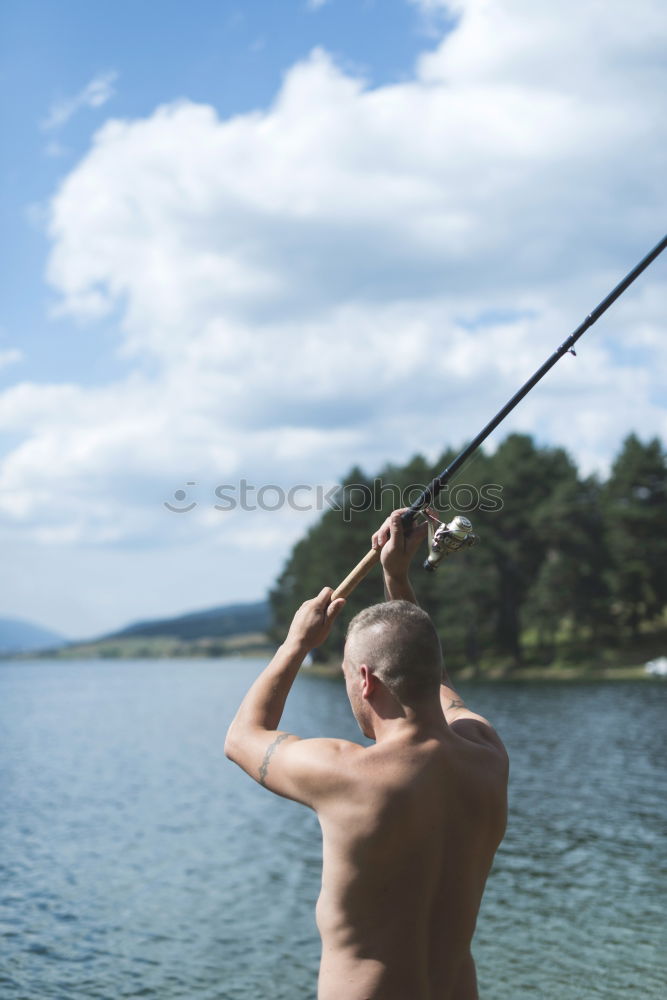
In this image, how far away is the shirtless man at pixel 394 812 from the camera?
3400mm

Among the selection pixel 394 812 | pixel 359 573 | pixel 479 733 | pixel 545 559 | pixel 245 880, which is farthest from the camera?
pixel 545 559

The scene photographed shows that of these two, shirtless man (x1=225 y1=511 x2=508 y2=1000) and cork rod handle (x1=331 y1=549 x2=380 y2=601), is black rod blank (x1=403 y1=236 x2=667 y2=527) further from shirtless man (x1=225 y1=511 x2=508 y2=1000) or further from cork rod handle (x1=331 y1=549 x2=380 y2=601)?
shirtless man (x1=225 y1=511 x2=508 y2=1000)

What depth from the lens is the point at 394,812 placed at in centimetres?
338

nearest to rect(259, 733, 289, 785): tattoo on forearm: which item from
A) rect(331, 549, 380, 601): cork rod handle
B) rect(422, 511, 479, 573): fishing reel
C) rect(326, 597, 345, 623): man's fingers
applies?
rect(326, 597, 345, 623): man's fingers

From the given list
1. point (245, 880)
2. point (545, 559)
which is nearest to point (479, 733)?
point (245, 880)

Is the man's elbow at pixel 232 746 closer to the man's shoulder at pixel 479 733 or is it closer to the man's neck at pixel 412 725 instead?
the man's neck at pixel 412 725

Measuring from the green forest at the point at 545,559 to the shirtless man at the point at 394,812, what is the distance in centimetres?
6671

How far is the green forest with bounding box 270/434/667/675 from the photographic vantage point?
73.9 metres

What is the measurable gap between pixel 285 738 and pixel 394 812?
19.6 inches

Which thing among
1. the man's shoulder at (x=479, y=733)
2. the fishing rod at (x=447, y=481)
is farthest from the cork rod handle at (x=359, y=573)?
the man's shoulder at (x=479, y=733)

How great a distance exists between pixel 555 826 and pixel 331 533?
65.1 m

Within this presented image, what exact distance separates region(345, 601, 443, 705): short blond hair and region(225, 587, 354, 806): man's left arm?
0.86ft

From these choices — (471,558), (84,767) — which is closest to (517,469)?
(471,558)

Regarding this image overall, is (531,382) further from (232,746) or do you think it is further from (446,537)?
(232,746)
